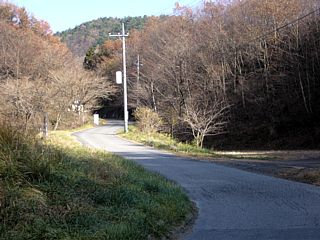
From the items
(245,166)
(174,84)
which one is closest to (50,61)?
(174,84)

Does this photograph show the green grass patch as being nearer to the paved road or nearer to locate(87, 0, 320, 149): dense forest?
locate(87, 0, 320, 149): dense forest

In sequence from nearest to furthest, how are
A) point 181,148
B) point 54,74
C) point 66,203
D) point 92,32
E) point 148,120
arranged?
point 66,203, point 181,148, point 148,120, point 54,74, point 92,32

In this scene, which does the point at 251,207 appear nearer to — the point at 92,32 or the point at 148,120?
the point at 148,120

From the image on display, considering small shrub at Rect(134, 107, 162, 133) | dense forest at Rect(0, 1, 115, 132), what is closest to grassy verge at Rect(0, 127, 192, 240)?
small shrub at Rect(134, 107, 162, 133)

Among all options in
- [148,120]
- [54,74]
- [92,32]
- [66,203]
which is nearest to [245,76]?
[148,120]

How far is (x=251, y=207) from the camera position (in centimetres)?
1056

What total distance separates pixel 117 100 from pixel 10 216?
92.6 meters

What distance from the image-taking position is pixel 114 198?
8.54 meters

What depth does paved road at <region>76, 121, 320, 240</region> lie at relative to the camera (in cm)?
795

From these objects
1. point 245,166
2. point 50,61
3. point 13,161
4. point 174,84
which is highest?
point 50,61

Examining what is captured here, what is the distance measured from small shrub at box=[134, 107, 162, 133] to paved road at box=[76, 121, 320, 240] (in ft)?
96.3

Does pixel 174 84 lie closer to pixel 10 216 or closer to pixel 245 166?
pixel 245 166

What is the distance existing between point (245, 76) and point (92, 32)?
4142 inches

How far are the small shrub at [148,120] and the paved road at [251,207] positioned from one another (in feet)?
96.3
